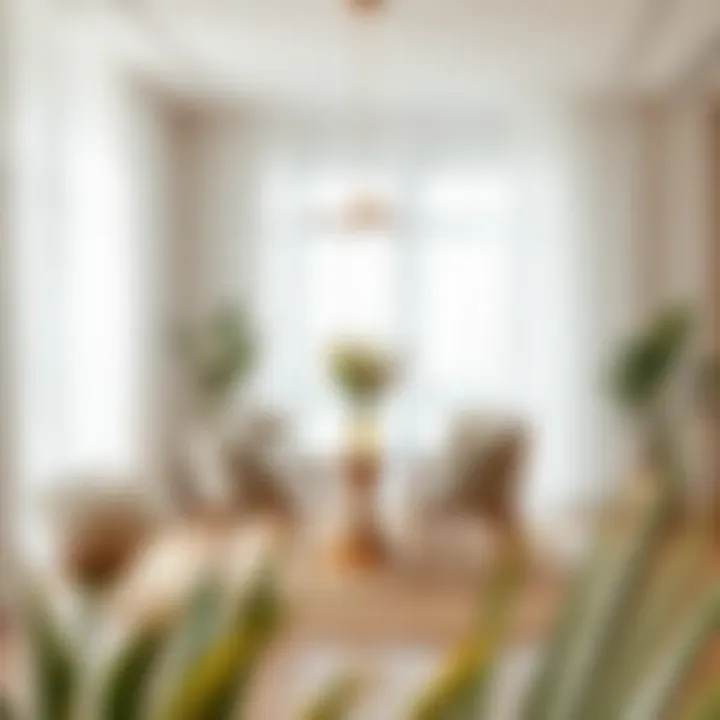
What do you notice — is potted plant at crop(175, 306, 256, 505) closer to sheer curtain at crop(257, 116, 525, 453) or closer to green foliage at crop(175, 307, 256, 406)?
green foliage at crop(175, 307, 256, 406)

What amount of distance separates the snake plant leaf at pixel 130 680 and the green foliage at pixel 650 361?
21.1 feet

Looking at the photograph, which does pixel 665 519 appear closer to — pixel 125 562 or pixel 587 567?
pixel 587 567

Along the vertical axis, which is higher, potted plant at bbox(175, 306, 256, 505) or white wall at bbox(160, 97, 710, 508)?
white wall at bbox(160, 97, 710, 508)

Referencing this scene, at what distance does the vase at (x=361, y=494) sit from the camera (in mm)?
5598

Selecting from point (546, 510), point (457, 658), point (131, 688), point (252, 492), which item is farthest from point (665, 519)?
point (546, 510)

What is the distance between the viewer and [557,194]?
723 cm

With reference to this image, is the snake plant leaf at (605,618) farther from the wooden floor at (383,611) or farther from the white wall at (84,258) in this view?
the white wall at (84,258)

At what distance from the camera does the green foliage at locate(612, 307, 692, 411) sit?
22.1 feet

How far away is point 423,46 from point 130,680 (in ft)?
15.0

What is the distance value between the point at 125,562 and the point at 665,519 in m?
0.65

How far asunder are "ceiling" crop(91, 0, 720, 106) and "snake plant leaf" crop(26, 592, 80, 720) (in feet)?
8.32

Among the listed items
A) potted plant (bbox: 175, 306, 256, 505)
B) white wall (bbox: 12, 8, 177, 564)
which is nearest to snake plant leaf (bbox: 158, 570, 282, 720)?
white wall (bbox: 12, 8, 177, 564)

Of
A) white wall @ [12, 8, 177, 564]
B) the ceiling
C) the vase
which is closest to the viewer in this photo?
the ceiling

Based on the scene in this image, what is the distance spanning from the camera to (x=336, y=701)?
51 centimetres
